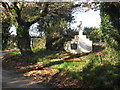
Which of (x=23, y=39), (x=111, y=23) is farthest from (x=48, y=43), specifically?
(x=111, y=23)

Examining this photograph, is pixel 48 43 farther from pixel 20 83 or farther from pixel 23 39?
pixel 20 83

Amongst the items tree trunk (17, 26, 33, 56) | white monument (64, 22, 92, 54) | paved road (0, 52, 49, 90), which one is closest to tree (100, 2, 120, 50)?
paved road (0, 52, 49, 90)

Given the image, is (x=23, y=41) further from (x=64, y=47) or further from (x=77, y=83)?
(x=77, y=83)

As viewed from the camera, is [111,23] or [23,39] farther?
[23,39]

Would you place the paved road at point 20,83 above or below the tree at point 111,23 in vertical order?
below

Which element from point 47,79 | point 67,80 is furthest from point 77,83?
point 47,79

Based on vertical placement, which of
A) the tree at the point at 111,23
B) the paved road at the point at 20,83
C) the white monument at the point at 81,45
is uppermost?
the tree at the point at 111,23

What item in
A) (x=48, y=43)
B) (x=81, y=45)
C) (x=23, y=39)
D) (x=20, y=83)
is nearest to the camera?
(x=20, y=83)

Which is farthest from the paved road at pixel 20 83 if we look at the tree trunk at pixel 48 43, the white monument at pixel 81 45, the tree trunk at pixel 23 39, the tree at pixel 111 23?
the tree trunk at pixel 48 43

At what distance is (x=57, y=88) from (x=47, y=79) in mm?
1541

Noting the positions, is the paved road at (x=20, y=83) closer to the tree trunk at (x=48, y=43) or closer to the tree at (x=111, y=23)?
the tree at (x=111, y=23)

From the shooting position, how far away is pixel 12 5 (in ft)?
51.6

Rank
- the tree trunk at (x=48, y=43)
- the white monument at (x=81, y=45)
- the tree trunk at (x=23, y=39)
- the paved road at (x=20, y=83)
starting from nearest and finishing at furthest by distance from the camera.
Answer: the paved road at (x=20, y=83) < the tree trunk at (x=23, y=39) < the white monument at (x=81, y=45) < the tree trunk at (x=48, y=43)

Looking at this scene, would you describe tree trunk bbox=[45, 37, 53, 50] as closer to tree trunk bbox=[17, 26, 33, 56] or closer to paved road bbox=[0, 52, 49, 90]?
tree trunk bbox=[17, 26, 33, 56]
